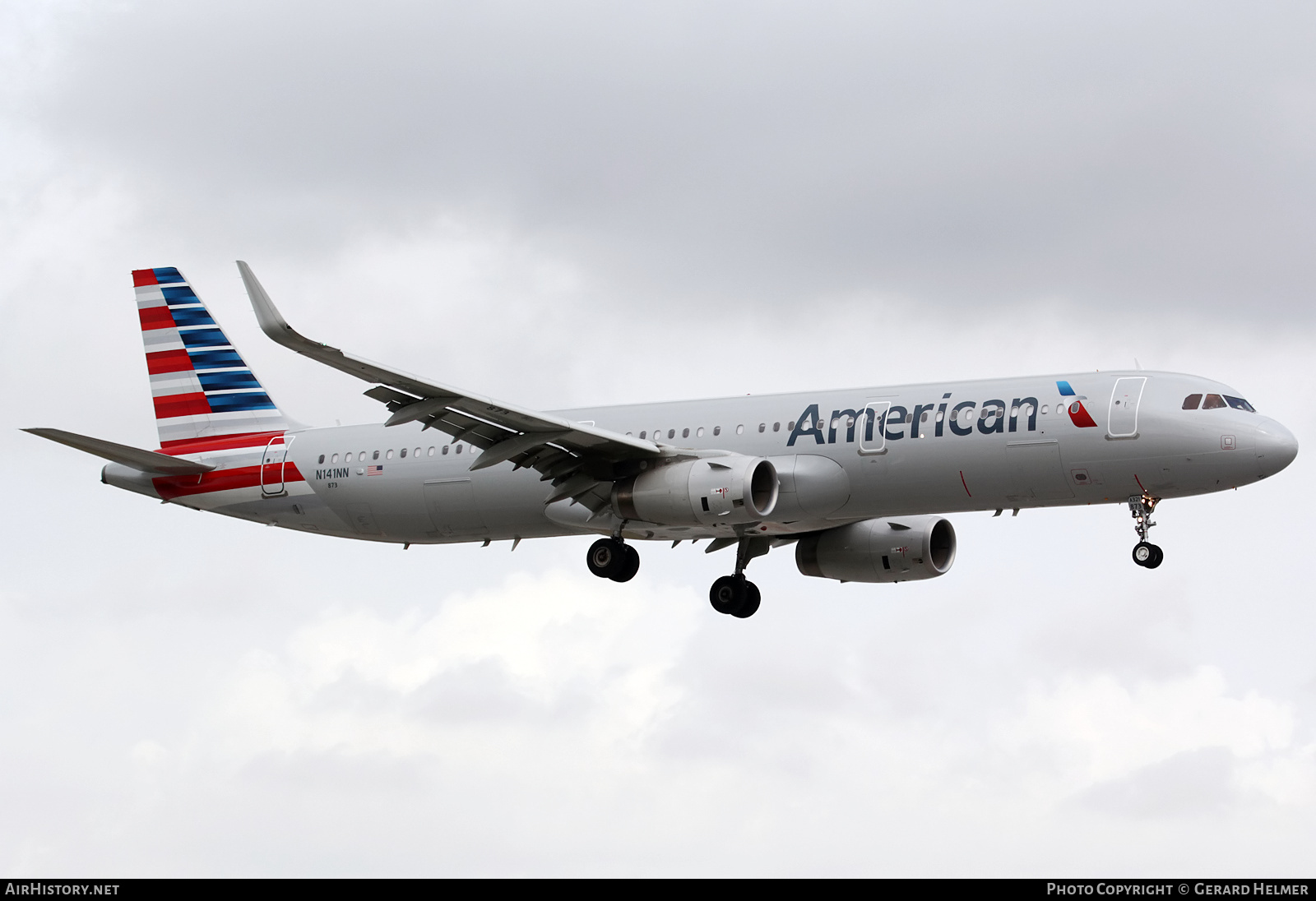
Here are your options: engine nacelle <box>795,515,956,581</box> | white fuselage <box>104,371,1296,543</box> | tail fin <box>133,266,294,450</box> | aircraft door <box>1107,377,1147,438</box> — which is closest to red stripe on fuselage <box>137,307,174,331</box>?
tail fin <box>133,266,294,450</box>

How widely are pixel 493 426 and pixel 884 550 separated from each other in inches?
474

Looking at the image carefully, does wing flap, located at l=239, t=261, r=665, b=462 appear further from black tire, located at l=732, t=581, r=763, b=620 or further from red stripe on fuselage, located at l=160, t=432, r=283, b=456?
Answer: red stripe on fuselage, located at l=160, t=432, r=283, b=456

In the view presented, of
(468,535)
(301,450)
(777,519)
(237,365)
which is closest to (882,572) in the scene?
(777,519)

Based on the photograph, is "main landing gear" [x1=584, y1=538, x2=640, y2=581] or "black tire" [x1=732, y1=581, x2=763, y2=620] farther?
"black tire" [x1=732, y1=581, x2=763, y2=620]

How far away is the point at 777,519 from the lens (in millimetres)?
37938

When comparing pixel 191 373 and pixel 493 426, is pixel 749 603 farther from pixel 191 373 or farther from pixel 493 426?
pixel 191 373

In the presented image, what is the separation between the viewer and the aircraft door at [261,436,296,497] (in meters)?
45.2

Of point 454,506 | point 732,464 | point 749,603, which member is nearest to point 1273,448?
point 732,464

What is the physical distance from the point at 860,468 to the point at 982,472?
8.80ft

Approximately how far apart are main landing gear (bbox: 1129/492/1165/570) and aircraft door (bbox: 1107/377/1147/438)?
159cm

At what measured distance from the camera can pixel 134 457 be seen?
146 feet

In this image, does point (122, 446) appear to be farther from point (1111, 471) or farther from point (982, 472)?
point (1111, 471)

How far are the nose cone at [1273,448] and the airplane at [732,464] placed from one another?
4cm
